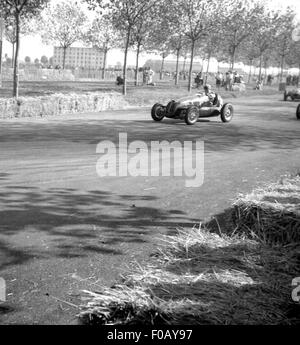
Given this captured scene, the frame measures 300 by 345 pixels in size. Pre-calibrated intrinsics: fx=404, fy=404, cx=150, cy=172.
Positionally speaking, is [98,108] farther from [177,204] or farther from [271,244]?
[271,244]

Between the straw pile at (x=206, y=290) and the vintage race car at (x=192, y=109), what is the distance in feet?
33.8

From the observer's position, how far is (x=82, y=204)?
17.6ft

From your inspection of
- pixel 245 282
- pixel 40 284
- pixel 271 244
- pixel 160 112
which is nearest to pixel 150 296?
pixel 245 282

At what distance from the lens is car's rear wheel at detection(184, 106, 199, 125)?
13078 mm

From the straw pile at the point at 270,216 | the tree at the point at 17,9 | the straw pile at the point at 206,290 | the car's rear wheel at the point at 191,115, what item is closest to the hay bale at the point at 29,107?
the tree at the point at 17,9

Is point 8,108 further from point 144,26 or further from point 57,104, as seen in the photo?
point 144,26

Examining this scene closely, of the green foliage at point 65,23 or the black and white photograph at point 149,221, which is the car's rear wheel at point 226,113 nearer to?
the black and white photograph at point 149,221

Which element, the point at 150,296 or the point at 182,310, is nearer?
the point at 182,310

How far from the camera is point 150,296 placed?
2.28 metres

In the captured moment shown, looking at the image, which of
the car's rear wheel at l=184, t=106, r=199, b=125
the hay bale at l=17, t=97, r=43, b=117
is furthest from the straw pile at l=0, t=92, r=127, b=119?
the car's rear wheel at l=184, t=106, r=199, b=125

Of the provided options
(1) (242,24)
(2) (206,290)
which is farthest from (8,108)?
(1) (242,24)

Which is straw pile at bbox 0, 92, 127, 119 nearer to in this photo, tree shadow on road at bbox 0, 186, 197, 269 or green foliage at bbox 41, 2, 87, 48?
tree shadow on road at bbox 0, 186, 197, 269

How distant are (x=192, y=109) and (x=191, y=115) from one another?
207 millimetres

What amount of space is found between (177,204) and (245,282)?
3031mm
